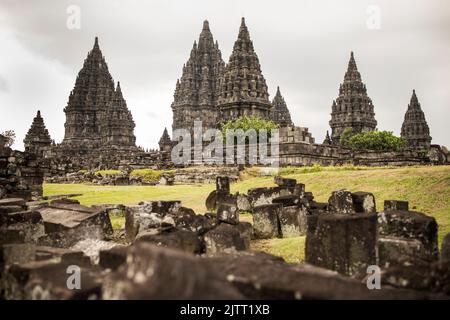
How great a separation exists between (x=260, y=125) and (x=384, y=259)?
34.7 m

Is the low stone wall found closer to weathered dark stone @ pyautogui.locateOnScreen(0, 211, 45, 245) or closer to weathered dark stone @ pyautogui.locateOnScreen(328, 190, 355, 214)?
weathered dark stone @ pyautogui.locateOnScreen(0, 211, 45, 245)

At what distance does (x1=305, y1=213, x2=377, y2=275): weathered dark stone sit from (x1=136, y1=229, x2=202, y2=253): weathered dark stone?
1855mm

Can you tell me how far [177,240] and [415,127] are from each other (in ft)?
224

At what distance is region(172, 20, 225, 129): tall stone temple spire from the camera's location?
2773 inches

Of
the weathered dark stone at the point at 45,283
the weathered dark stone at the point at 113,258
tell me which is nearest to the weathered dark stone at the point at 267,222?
the weathered dark stone at the point at 113,258

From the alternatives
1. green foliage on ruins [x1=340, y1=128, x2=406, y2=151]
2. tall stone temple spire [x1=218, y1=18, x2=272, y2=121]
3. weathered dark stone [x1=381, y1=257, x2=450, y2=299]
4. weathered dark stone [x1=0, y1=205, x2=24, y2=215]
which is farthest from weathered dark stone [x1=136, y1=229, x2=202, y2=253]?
green foliage on ruins [x1=340, y1=128, x2=406, y2=151]

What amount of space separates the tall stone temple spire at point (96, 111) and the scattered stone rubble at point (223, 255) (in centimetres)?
5459

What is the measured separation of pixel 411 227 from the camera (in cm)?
548

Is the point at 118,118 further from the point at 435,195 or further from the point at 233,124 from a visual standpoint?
the point at 435,195

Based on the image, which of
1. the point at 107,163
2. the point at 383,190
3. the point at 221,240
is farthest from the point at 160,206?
the point at 107,163

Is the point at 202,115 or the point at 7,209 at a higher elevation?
the point at 202,115

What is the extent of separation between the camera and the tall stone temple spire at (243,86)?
150 feet

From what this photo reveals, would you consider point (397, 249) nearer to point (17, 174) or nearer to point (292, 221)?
point (292, 221)

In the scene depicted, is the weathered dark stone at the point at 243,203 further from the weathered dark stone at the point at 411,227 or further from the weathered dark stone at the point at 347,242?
the weathered dark stone at the point at 347,242
